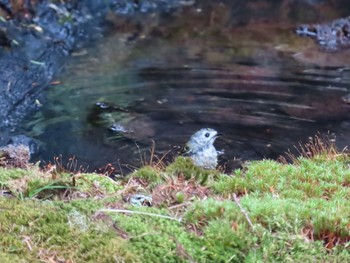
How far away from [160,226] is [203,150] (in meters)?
3.24

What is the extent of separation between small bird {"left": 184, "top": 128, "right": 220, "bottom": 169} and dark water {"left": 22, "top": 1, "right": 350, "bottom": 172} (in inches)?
45.7

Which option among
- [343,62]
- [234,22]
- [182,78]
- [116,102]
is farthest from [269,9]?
[116,102]

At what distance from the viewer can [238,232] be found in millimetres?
3072

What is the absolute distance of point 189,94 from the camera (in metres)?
10.7

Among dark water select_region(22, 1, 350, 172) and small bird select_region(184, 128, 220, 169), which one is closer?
small bird select_region(184, 128, 220, 169)

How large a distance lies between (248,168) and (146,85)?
6.36 metres

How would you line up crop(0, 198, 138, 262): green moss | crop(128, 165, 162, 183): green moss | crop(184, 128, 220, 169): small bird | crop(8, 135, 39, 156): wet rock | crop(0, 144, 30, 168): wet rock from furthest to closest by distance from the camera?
crop(8, 135, 39, 156): wet rock, crop(184, 128, 220, 169): small bird, crop(0, 144, 30, 168): wet rock, crop(128, 165, 162, 183): green moss, crop(0, 198, 138, 262): green moss

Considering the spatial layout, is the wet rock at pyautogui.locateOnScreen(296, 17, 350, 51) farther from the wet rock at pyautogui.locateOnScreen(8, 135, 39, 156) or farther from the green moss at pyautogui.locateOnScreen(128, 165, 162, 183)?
the green moss at pyautogui.locateOnScreen(128, 165, 162, 183)

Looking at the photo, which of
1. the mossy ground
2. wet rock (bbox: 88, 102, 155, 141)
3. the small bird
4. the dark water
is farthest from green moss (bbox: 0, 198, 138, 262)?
wet rock (bbox: 88, 102, 155, 141)

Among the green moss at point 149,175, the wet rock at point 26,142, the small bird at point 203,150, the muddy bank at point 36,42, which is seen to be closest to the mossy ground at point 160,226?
the green moss at point 149,175

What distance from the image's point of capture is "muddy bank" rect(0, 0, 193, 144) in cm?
1032

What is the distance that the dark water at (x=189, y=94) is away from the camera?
8641 mm

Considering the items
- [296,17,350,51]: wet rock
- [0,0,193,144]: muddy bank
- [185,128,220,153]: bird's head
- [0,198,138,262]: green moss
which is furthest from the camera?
[296,17,350,51]: wet rock

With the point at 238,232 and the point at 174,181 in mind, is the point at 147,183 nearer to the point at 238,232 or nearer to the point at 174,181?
the point at 174,181
